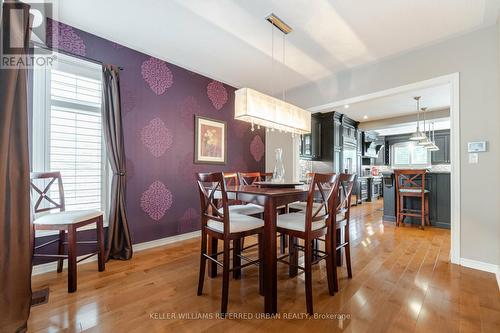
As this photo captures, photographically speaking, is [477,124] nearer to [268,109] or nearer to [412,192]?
[412,192]

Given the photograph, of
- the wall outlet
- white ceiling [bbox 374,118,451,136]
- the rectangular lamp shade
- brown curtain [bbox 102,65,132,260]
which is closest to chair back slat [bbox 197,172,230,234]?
the rectangular lamp shade

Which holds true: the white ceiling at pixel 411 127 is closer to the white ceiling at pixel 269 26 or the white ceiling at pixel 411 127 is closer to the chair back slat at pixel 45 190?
the white ceiling at pixel 269 26

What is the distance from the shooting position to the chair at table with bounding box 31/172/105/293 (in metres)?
1.91

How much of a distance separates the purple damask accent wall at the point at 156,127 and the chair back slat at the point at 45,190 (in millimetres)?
663

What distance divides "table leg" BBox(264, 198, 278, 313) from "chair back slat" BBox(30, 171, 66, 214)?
2.08 meters

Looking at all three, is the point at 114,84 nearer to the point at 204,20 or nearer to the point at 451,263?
the point at 204,20

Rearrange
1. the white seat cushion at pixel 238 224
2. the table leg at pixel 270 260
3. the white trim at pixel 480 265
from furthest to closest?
the white trim at pixel 480 265 → the white seat cushion at pixel 238 224 → the table leg at pixel 270 260

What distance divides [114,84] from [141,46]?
625mm

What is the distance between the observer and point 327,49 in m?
2.86

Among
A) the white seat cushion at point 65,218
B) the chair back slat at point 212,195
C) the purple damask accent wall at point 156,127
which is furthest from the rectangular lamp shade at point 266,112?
the white seat cushion at point 65,218

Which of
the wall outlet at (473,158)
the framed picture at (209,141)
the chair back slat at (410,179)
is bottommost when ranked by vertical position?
the chair back slat at (410,179)

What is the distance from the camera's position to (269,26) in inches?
94.1

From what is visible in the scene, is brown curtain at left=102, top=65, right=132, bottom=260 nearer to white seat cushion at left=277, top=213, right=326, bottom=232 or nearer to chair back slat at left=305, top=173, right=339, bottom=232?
white seat cushion at left=277, top=213, right=326, bottom=232

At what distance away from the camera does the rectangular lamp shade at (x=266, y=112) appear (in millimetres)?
2293
